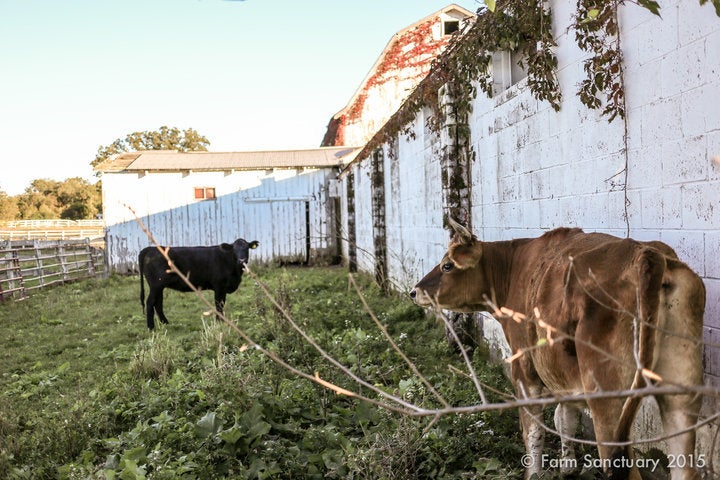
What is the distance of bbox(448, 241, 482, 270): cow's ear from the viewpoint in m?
3.81

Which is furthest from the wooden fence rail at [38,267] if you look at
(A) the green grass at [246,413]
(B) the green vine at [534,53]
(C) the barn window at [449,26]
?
(C) the barn window at [449,26]

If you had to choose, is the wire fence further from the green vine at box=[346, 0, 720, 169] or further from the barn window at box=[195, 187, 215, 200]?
the green vine at box=[346, 0, 720, 169]

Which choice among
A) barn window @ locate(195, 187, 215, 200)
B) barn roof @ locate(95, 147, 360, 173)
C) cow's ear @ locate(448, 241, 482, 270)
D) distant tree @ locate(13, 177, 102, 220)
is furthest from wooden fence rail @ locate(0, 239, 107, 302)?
distant tree @ locate(13, 177, 102, 220)

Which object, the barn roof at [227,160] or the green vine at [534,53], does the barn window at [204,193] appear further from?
the green vine at [534,53]

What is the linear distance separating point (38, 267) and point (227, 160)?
7.67 meters

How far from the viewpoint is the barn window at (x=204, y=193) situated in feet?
64.2

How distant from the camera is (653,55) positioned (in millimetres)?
3113

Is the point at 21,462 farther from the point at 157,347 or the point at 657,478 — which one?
the point at 657,478

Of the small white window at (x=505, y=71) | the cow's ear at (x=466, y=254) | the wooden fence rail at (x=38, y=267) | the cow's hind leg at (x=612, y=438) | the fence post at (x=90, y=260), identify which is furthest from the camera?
the fence post at (x=90, y=260)

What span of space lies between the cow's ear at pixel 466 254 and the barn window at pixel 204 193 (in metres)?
16.8

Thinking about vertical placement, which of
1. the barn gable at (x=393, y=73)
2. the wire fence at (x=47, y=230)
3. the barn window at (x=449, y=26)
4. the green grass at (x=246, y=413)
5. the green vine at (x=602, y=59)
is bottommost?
the green grass at (x=246, y=413)

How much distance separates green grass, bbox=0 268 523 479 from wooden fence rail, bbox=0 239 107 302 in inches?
249

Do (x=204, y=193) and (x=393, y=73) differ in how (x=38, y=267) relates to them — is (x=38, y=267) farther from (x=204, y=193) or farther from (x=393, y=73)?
(x=393, y=73)

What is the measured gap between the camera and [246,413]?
13.5ft
